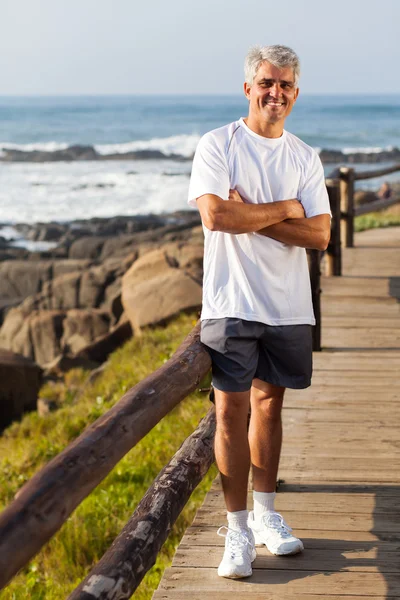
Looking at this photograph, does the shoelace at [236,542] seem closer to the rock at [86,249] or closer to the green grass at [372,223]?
the green grass at [372,223]

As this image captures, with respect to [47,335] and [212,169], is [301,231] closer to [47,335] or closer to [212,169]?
[212,169]

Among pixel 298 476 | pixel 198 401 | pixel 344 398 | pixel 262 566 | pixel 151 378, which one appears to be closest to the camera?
pixel 151 378

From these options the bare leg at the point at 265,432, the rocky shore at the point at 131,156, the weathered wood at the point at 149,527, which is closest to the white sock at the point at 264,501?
the bare leg at the point at 265,432

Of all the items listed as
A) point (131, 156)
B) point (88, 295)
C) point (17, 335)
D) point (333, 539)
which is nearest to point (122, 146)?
point (131, 156)

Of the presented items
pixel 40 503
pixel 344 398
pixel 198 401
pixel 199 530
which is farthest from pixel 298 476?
pixel 198 401

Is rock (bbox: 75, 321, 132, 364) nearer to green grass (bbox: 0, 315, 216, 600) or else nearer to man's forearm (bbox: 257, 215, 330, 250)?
A: green grass (bbox: 0, 315, 216, 600)

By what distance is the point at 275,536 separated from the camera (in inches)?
133

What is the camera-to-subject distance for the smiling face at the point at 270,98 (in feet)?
10.1

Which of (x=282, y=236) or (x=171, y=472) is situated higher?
(x=282, y=236)

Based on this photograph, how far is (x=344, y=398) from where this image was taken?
5629 millimetres

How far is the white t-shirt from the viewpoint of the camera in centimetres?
308

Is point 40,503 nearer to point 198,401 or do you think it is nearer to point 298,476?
point 298,476

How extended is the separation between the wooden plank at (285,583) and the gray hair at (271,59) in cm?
173

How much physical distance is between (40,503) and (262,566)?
4.86 feet
